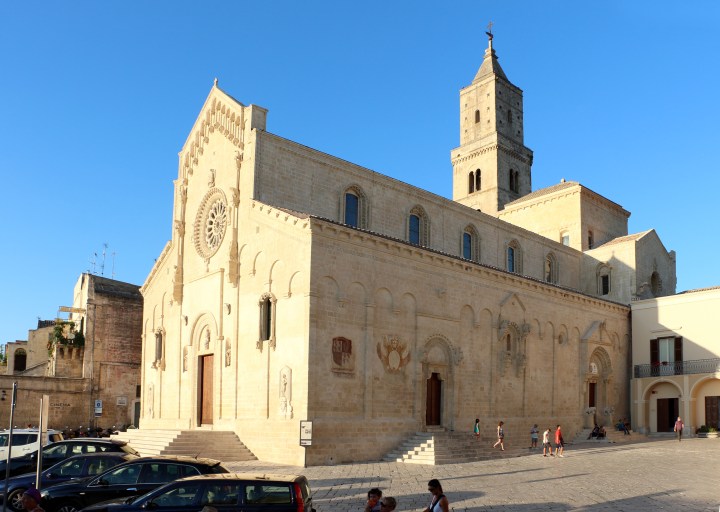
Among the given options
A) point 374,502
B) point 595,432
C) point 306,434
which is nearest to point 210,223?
point 306,434

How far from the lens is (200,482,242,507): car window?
11.9m

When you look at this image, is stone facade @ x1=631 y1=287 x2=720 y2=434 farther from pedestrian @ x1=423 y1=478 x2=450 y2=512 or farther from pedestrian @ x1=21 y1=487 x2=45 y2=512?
pedestrian @ x1=21 y1=487 x2=45 y2=512

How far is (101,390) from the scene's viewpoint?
4178cm

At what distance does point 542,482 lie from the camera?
2133cm

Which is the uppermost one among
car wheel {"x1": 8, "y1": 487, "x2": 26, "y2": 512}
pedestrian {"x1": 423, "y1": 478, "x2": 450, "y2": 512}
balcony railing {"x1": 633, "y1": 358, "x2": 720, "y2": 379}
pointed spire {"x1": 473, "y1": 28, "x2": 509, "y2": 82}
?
pointed spire {"x1": 473, "y1": 28, "x2": 509, "y2": 82}

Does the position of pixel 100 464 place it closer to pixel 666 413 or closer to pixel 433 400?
pixel 433 400

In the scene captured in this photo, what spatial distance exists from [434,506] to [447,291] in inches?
818

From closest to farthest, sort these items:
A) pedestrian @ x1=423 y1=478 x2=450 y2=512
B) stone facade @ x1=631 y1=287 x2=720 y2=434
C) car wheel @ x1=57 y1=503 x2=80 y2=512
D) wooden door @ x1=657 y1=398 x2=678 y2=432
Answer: pedestrian @ x1=423 y1=478 x2=450 y2=512 → car wheel @ x1=57 y1=503 x2=80 y2=512 → stone facade @ x1=631 y1=287 x2=720 y2=434 → wooden door @ x1=657 y1=398 x2=678 y2=432

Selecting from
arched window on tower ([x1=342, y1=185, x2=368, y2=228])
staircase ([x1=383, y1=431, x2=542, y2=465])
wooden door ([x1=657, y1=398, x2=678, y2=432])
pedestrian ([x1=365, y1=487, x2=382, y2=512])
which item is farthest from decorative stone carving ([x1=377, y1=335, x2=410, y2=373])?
wooden door ([x1=657, y1=398, x2=678, y2=432])

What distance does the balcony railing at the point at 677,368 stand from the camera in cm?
3915

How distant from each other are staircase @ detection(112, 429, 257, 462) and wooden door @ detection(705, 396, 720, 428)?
26898mm

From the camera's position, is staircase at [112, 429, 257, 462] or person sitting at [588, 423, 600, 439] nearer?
staircase at [112, 429, 257, 462]

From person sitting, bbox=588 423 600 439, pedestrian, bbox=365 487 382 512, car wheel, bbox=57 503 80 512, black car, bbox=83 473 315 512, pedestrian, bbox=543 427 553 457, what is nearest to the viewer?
pedestrian, bbox=365 487 382 512

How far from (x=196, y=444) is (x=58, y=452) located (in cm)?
718
